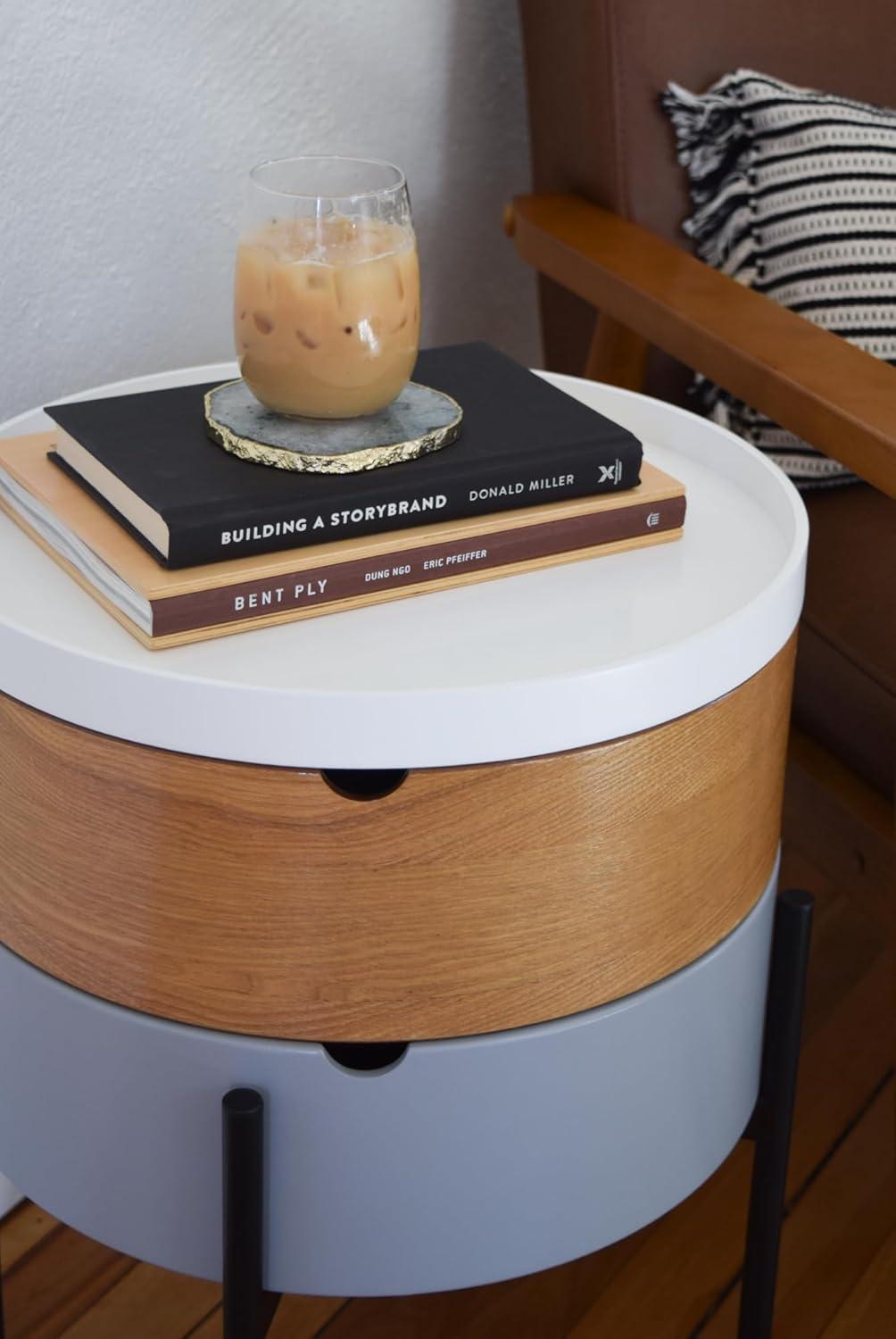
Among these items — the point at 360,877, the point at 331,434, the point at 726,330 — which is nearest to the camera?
the point at 360,877

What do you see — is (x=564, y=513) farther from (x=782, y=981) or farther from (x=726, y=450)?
(x=782, y=981)

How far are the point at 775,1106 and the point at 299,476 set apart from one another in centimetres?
47

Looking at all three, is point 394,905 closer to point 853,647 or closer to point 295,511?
point 295,511

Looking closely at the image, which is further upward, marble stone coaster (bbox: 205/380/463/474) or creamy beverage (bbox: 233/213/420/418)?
creamy beverage (bbox: 233/213/420/418)

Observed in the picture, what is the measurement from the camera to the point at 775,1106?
0.86m

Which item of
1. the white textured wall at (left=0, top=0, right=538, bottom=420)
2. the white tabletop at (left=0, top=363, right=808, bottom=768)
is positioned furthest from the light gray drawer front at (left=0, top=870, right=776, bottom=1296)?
the white textured wall at (left=0, top=0, right=538, bottom=420)

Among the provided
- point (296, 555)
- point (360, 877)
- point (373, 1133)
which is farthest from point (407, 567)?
point (373, 1133)

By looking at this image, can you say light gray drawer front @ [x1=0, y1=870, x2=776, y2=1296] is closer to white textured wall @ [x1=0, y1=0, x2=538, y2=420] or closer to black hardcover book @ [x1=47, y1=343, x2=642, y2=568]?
black hardcover book @ [x1=47, y1=343, x2=642, y2=568]

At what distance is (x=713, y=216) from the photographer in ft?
4.05

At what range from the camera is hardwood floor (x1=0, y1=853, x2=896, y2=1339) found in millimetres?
1048

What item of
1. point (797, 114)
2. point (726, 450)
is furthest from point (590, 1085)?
point (797, 114)

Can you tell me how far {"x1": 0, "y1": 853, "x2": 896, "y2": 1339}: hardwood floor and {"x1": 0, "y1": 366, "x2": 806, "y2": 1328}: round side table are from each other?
343mm

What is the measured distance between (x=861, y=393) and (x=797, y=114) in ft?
1.37

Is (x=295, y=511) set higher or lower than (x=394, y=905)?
higher
